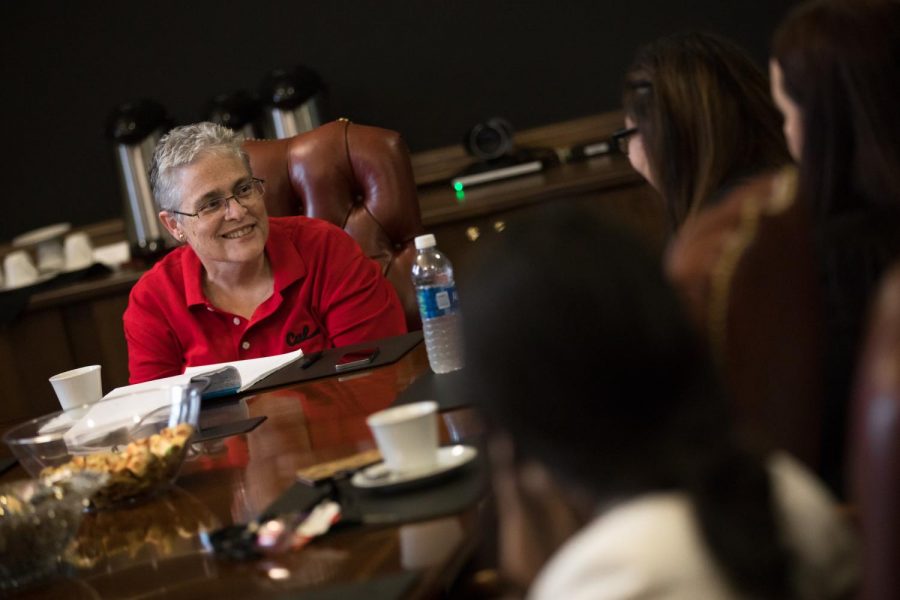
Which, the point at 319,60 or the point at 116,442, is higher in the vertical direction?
the point at 319,60

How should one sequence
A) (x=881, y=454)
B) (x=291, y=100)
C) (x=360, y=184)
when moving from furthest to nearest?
(x=291, y=100), (x=360, y=184), (x=881, y=454)

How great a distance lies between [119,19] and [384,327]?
2312 millimetres

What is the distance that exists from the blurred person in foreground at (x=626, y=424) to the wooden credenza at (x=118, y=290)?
9.36 feet

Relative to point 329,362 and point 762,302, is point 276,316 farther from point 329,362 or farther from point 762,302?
point 762,302

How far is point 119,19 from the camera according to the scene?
4.54 meters

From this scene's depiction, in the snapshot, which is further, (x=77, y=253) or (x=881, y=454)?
(x=77, y=253)

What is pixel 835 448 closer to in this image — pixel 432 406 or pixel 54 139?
pixel 432 406

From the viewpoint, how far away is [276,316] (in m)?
2.81

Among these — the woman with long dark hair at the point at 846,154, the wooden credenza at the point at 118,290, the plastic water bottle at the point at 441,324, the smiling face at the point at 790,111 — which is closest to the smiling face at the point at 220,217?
the plastic water bottle at the point at 441,324

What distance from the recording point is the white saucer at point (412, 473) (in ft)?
4.72

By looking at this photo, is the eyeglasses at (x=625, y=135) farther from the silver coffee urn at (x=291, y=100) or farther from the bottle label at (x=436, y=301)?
the silver coffee urn at (x=291, y=100)

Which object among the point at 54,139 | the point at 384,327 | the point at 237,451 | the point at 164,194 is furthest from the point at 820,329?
the point at 54,139

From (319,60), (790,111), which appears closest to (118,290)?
(319,60)

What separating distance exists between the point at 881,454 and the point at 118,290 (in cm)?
343
